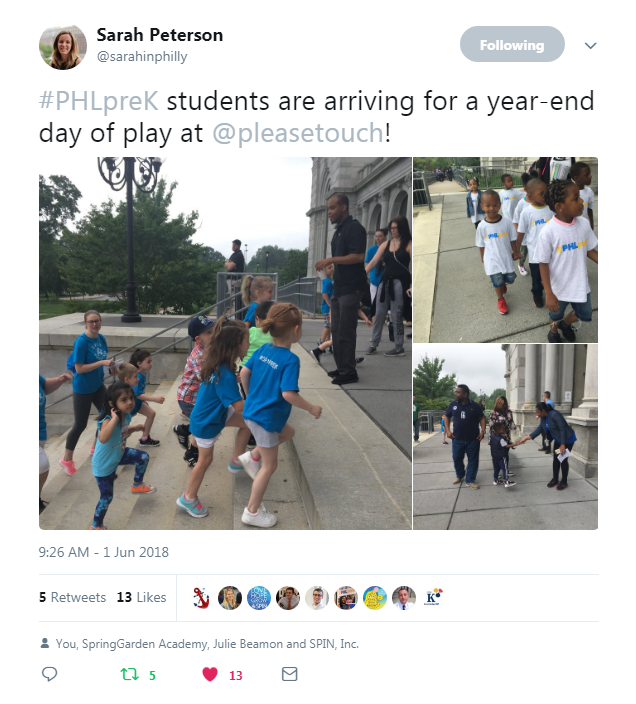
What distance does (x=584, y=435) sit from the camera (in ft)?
8.29

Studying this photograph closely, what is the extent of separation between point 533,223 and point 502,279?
42 centimetres

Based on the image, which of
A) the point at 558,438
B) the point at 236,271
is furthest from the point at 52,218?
the point at 236,271

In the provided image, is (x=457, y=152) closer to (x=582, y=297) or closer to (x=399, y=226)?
(x=582, y=297)

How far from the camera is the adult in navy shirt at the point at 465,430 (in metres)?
2.45

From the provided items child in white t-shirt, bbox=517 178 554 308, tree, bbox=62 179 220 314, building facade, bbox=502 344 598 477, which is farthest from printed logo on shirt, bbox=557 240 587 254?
tree, bbox=62 179 220 314

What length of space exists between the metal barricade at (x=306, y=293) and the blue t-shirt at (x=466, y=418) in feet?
28.5

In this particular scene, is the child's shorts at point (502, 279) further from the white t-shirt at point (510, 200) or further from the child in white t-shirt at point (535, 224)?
the white t-shirt at point (510, 200)

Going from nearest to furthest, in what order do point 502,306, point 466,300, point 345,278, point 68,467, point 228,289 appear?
point 502,306, point 466,300, point 345,278, point 68,467, point 228,289

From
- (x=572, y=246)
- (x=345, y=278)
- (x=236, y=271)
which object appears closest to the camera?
(x=572, y=246)

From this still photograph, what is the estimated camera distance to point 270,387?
2.61 meters

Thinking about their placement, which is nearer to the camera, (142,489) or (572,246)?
(572,246)
